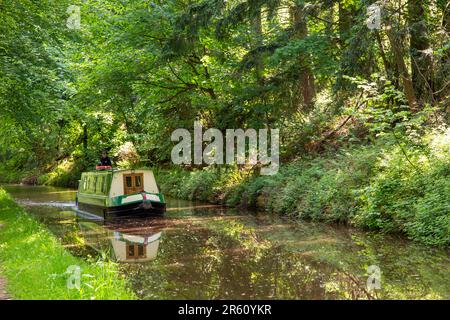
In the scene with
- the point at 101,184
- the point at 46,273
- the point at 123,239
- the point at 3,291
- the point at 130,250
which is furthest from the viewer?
the point at 101,184

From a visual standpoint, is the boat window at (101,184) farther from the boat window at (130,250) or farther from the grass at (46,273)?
the grass at (46,273)

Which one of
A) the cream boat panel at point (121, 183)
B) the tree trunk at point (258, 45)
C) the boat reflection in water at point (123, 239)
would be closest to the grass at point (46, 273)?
the boat reflection in water at point (123, 239)

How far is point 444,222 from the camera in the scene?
10.3 m

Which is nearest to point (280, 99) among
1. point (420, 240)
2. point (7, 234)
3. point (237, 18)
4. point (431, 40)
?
point (237, 18)

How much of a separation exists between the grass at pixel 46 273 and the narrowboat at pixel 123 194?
5987 millimetres

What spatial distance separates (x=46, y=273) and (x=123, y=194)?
10.9m

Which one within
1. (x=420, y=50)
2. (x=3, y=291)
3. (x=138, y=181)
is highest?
(x=420, y=50)

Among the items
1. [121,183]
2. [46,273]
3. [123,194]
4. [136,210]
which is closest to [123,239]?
[136,210]

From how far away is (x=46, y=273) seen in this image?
8.12 meters

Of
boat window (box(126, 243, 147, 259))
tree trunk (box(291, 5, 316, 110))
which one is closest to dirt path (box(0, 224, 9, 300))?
boat window (box(126, 243, 147, 259))

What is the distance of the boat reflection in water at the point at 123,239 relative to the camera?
456 inches

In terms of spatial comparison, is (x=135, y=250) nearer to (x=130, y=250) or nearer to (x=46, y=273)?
(x=130, y=250)
